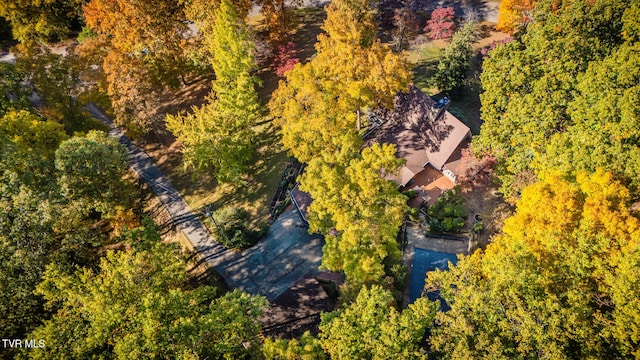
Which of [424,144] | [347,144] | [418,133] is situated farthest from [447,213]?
[347,144]

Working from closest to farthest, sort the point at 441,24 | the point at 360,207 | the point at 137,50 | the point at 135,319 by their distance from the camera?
the point at 135,319, the point at 360,207, the point at 137,50, the point at 441,24

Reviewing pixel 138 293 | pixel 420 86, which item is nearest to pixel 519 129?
pixel 420 86

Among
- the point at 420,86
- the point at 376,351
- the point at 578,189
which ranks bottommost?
the point at 376,351

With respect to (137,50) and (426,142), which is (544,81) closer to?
(426,142)

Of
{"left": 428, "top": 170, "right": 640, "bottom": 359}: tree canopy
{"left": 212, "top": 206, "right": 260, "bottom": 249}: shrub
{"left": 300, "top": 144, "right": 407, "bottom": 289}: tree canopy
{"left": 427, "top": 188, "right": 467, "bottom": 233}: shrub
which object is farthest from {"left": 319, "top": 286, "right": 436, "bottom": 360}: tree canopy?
{"left": 212, "top": 206, "right": 260, "bottom": 249}: shrub

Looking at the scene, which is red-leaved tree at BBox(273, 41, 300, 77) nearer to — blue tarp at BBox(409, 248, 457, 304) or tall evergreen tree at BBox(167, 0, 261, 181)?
tall evergreen tree at BBox(167, 0, 261, 181)

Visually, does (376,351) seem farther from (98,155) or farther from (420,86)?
(420,86)

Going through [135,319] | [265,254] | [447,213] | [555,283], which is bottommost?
[555,283]
